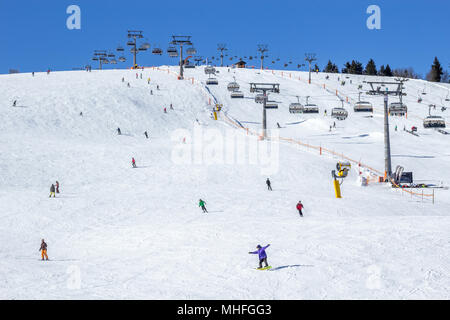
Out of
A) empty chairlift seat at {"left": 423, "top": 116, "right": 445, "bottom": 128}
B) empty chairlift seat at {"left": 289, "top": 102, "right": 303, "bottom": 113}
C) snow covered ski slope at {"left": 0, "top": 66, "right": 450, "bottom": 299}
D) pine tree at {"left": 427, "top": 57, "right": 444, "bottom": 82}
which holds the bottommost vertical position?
snow covered ski slope at {"left": 0, "top": 66, "right": 450, "bottom": 299}

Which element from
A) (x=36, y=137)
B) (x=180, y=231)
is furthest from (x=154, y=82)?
(x=180, y=231)

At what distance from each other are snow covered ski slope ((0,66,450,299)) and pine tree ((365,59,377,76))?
72718 millimetres

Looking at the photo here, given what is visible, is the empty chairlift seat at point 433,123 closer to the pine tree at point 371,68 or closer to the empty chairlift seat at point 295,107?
the empty chairlift seat at point 295,107

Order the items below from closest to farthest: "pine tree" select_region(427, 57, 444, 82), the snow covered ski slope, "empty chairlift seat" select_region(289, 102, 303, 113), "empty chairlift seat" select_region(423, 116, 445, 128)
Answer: the snow covered ski slope
"empty chairlift seat" select_region(423, 116, 445, 128)
"empty chairlift seat" select_region(289, 102, 303, 113)
"pine tree" select_region(427, 57, 444, 82)

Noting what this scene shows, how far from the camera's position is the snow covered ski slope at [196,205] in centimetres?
1366

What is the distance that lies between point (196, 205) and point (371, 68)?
11799 cm

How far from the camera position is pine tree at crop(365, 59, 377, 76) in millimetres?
129125

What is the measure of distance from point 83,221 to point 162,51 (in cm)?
6381

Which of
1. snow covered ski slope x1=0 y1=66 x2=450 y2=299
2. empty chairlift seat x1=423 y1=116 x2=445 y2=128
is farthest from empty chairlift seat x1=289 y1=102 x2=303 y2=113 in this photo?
empty chairlift seat x1=423 y1=116 x2=445 y2=128

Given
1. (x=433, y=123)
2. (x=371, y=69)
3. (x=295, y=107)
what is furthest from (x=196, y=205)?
(x=371, y=69)

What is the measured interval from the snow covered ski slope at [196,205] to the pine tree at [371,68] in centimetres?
7272

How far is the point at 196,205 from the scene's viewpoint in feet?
83.9

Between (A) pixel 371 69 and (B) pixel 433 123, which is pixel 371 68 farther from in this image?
(B) pixel 433 123

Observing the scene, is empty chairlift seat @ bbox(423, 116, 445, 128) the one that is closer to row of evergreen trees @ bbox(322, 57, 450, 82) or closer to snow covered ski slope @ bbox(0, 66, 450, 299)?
snow covered ski slope @ bbox(0, 66, 450, 299)
